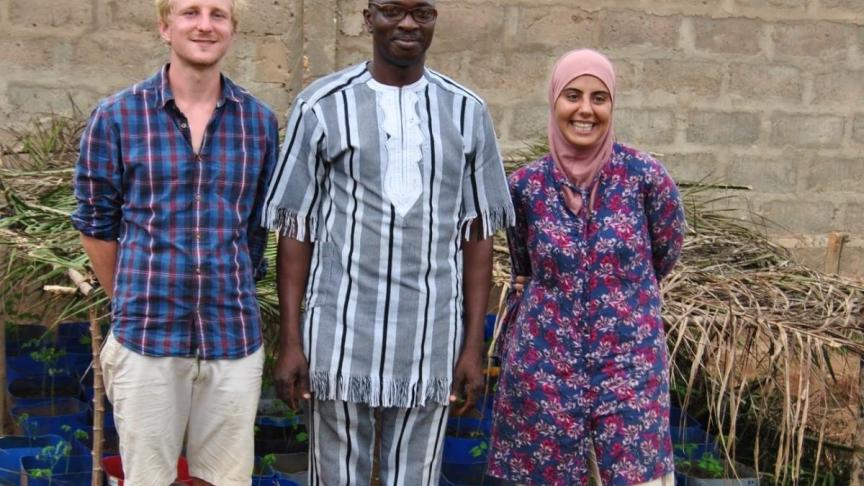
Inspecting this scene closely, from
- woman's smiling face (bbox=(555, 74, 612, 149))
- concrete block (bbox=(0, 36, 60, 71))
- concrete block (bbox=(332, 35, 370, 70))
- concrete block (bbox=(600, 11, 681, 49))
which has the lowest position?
woman's smiling face (bbox=(555, 74, 612, 149))

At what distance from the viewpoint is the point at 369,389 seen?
2887 mm

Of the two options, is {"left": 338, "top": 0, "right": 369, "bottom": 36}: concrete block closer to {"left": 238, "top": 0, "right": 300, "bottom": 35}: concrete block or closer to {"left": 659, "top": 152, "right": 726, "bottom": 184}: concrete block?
{"left": 238, "top": 0, "right": 300, "bottom": 35}: concrete block

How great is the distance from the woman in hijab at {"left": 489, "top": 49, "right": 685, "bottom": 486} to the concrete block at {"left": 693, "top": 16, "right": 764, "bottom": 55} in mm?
3077

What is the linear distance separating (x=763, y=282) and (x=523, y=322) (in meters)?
1.35

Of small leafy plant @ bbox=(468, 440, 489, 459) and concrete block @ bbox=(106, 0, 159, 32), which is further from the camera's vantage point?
concrete block @ bbox=(106, 0, 159, 32)

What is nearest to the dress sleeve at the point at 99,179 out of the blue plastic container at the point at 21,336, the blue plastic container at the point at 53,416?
the blue plastic container at the point at 53,416

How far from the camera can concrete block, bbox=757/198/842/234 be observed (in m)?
6.16

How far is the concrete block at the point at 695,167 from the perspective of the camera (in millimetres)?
6059

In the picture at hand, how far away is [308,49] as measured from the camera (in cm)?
564

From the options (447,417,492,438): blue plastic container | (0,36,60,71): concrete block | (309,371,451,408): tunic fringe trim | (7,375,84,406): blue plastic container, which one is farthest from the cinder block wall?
(309,371,451,408): tunic fringe trim

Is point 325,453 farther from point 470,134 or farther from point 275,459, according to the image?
point 275,459

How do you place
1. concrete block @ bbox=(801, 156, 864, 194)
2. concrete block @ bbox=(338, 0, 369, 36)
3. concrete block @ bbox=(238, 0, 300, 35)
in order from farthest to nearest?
concrete block @ bbox=(801, 156, 864, 194) → concrete block @ bbox=(338, 0, 369, 36) → concrete block @ bbox=(238, 0, 300, 35)

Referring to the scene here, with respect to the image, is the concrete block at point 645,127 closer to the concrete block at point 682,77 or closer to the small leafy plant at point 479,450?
the concrete block at point 682,77

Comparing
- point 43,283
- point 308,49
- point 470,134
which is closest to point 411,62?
point 470,134
